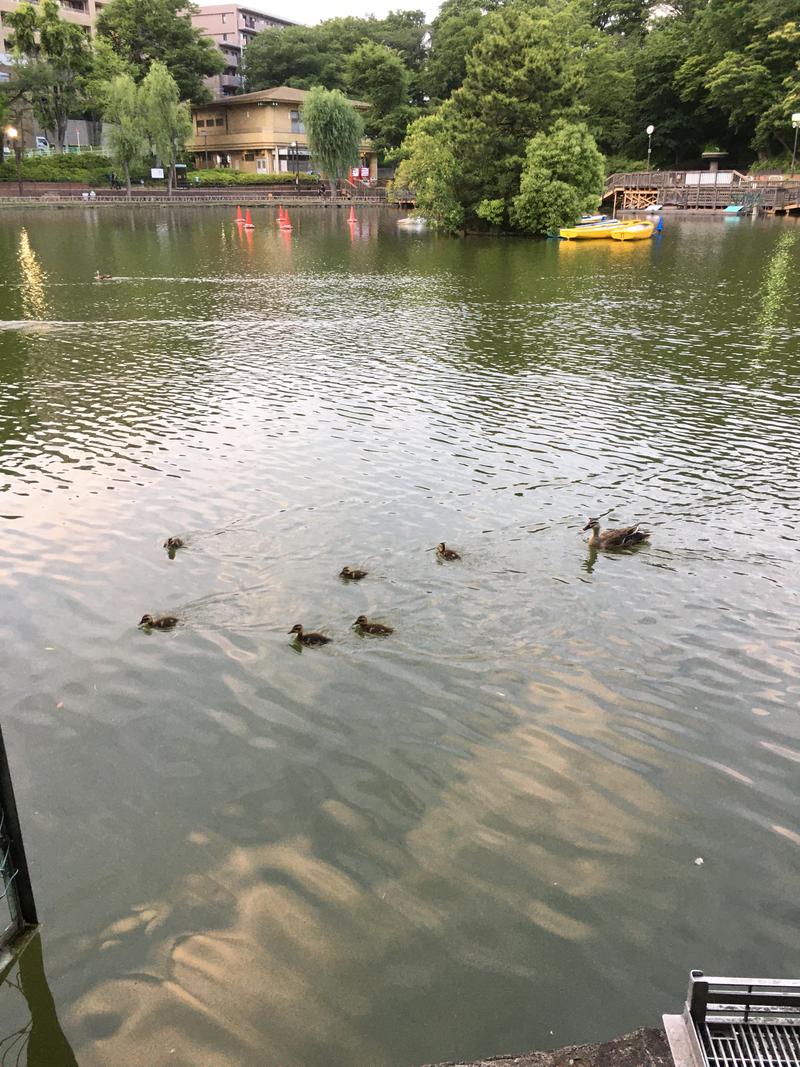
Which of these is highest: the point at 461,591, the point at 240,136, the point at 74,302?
the point at 240,136

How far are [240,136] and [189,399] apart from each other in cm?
10643

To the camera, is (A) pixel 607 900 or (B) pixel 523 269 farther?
(B) pixel 523 269

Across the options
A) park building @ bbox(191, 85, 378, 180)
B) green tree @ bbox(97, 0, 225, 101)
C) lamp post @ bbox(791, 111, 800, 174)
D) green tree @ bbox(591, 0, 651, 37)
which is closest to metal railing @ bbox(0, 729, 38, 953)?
lamp post @ bbox(791, 111, 800, 174)

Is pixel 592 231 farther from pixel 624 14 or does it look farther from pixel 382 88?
pixel 382 88

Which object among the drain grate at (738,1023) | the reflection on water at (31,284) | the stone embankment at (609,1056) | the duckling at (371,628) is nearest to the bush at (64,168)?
the reflection on water at (31,284)

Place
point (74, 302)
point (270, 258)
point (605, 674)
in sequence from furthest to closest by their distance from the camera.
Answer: point (270, 258), point (74, 302), point (605, 674)

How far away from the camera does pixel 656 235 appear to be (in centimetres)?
5288

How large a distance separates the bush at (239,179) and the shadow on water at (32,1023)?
103760mm

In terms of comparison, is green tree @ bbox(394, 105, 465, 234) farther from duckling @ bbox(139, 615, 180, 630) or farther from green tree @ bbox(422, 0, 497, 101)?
duckling @ bbox(139, 615, 180, 630)

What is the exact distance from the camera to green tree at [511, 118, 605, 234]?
5291 cm

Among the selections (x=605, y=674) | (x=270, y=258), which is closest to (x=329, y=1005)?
(x=605, y=674)

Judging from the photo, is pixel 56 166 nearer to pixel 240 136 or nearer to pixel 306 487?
pixel 240 136

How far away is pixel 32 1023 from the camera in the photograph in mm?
5141

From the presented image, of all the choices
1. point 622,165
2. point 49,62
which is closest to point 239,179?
point 49,62
